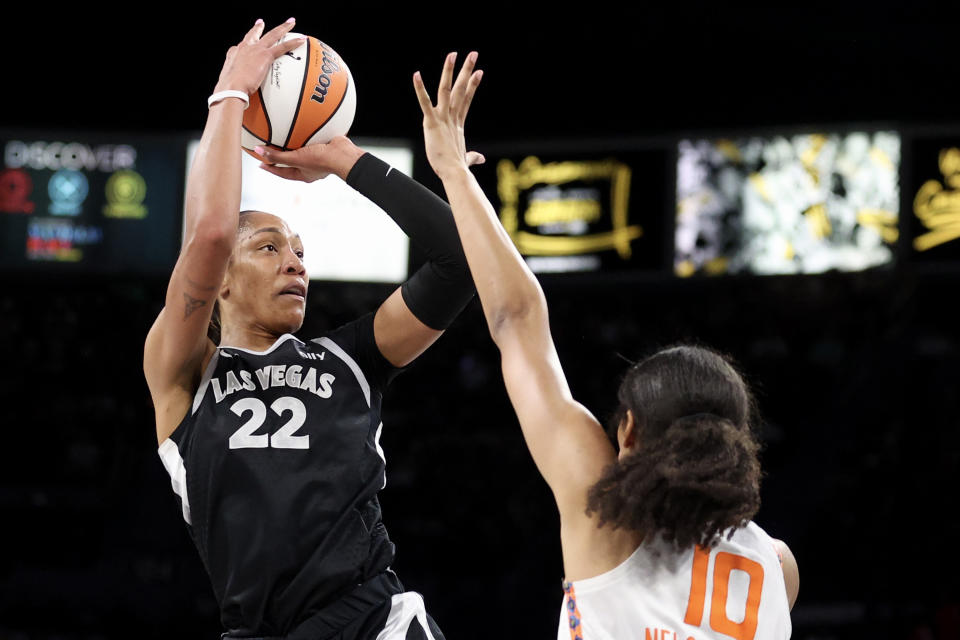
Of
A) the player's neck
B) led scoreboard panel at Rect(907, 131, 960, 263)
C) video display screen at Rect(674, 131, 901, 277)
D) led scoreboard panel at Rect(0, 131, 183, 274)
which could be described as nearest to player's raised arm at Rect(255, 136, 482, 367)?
the player's neck

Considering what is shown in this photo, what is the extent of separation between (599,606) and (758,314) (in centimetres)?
1193

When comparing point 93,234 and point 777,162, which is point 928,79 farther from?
point 93,234

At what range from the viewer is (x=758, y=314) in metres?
13.6

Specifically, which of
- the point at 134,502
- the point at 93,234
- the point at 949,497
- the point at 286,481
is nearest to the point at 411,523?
the point at 134,502

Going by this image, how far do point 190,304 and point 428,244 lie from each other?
0.61 metres

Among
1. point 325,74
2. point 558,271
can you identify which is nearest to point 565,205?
point 558,271

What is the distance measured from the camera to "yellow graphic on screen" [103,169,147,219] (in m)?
9.98

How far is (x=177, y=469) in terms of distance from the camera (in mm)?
2764

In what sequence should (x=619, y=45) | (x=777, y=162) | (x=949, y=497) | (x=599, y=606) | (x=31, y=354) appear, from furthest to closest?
(x=31, y=354) < (x=619, y=45) < (x=949, y=497) < (x=777, y=162) < (x=599, y=606)

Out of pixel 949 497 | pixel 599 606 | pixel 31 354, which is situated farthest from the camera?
pixel 31 354

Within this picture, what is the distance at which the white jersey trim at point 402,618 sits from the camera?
2721 millimetres

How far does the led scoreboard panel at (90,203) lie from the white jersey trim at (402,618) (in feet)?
25.1

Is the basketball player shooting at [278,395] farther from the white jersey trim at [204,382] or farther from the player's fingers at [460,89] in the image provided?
the player's fingers at [460,89]

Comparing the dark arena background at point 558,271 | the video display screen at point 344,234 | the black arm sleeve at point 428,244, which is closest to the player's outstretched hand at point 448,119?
the black arm sleeve at point 428,244
